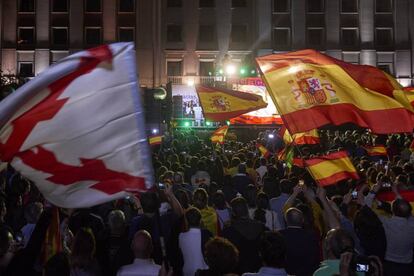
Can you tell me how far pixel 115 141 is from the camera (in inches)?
155

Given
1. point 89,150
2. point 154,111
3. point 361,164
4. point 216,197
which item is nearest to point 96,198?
point 89,150

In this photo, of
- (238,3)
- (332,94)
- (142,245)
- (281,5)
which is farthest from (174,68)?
(142,245)

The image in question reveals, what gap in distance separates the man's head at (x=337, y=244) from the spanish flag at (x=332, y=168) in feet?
9.70

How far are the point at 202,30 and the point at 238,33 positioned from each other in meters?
2.91

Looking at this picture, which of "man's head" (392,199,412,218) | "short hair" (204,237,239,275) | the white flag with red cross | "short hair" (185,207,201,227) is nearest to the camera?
the white flag with red cross

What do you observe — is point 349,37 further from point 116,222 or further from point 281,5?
point 116,222

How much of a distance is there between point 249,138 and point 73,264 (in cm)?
2632

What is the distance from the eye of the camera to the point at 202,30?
4816 cm

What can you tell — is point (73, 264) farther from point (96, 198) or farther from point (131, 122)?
point (131, 122)

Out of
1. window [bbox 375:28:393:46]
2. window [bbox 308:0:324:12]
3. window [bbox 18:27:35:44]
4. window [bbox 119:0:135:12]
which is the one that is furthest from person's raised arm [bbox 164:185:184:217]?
window [bbox 375:28:393:46]

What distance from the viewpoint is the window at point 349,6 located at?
48219 mm

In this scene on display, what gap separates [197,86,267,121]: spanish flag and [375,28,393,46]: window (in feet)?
117

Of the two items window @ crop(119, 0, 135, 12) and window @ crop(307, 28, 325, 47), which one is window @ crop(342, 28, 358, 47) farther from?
window @ crop(119, 0, 135, 12)

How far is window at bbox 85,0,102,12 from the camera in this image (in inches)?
1882
